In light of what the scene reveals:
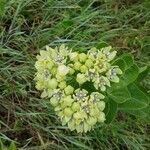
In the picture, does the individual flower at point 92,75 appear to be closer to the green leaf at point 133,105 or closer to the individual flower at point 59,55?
the individual flower at point 59,55

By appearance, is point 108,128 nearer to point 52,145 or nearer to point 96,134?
point 96,134

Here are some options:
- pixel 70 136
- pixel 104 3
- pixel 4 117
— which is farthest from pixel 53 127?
pixel 104 3

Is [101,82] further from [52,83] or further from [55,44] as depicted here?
[55,44]

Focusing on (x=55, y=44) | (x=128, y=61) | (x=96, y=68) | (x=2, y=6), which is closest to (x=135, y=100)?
(x=128, y=61)

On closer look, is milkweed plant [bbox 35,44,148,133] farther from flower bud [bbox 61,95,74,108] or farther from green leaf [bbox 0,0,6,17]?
green leaf [bbox 0,0,6,17]

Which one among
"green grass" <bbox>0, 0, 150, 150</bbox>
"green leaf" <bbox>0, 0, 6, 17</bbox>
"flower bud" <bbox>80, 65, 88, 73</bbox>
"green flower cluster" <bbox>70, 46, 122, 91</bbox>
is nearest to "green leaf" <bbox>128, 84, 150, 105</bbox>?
"green flower cluster" <bbox>70, 46, 122, 91</bbox>

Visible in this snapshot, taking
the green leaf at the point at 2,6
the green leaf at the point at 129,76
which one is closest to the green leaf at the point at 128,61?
the green leaf at the point at 129,76
